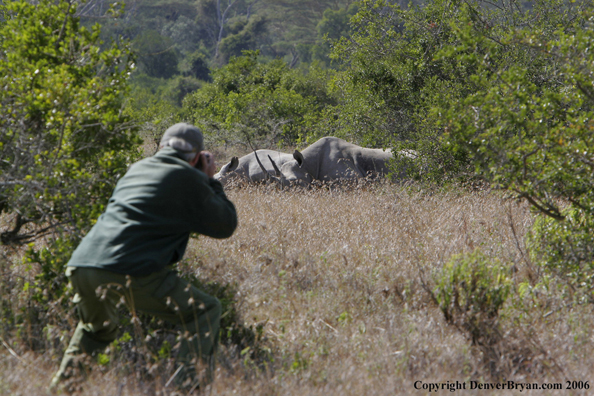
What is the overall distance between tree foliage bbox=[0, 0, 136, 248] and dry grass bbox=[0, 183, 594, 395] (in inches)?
39.5

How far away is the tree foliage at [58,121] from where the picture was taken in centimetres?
335

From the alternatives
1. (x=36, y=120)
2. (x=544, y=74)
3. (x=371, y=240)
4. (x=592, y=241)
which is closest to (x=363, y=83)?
(x=544, y=74)

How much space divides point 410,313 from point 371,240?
152 cm

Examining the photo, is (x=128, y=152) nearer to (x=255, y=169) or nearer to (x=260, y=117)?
(x=255, y=169)

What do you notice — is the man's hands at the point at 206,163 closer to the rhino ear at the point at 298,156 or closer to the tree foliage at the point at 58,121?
the tree foliage at the point at 58,121

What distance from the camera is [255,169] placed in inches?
384

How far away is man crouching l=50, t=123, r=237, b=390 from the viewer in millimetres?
2732

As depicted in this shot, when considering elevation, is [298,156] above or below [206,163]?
below

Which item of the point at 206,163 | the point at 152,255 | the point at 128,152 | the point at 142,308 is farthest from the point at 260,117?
the point at 152,255

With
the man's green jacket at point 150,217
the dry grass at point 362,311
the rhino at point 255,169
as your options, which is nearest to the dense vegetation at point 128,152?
the dry grass at point 362,311

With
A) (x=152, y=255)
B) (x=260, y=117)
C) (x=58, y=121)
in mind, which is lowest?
(x=260, y=117)

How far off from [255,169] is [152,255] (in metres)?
7.03

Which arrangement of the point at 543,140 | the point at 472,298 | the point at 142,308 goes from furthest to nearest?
the point at 543,140 < the point at 472,298 < the point at 142,308

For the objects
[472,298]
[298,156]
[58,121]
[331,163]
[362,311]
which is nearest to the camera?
[58,121]
